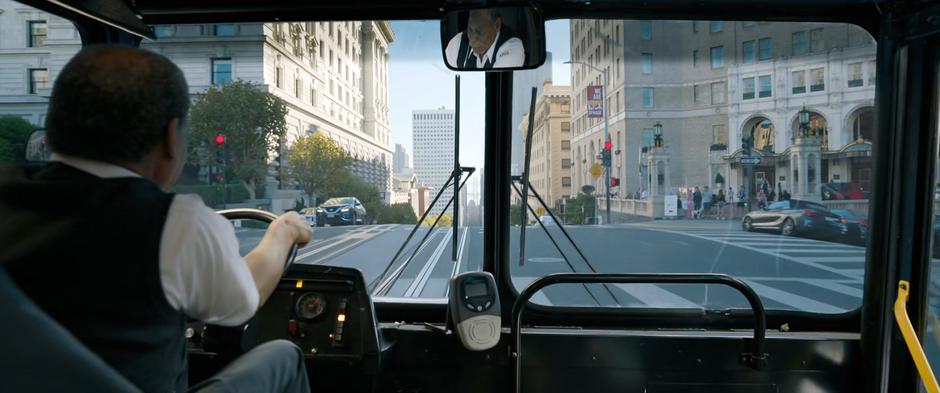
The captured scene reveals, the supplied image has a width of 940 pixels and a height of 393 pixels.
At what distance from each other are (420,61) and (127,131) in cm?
202

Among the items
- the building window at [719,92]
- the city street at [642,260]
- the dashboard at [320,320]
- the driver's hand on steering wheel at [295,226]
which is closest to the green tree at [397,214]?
the city street at [642,260]

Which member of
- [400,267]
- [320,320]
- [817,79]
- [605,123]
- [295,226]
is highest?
[817,79]

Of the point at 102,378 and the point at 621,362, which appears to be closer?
the point at 102,378

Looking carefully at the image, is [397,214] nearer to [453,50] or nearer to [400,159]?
[400,159]

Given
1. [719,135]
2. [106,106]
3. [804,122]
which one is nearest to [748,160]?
[719,135]

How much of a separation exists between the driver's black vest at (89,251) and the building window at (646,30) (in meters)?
2.48

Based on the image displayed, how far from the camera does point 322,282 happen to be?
2.85 m

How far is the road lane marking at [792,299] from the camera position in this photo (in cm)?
311

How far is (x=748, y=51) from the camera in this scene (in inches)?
117

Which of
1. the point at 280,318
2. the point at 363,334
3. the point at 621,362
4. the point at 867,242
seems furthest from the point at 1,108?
the point at 867,242

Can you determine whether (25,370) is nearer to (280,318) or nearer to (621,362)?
(280,318)

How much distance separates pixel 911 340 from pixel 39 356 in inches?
122

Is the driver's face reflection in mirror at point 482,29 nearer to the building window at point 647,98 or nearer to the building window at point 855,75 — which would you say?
the building window at point 647,98

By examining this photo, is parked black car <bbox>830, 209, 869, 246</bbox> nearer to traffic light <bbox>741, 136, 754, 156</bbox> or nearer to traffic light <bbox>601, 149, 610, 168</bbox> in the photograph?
traffic light <bbox>741, 136, 754, 156</bbox>
